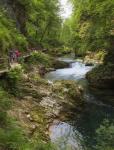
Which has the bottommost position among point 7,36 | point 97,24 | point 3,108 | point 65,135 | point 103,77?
point 65,135

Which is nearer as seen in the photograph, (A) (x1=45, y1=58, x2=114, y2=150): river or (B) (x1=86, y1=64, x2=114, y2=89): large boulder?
(A) (x1=45, y1=58, x2=114, y2=150): river

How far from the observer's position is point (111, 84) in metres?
24.9

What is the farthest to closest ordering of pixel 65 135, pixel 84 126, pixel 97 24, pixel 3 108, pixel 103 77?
pixel 97 24
pixel 103 77
pixel 84 126
pixel 65 135
pixel 3 108

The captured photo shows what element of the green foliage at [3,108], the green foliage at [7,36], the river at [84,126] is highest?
the green foliage at [7,36]

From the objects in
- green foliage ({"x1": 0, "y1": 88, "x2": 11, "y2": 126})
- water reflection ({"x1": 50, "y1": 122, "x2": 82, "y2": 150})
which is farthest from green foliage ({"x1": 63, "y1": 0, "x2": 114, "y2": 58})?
green foliage ({"x1": 0, "y1": 88, "x2": 11, "y2": 126})

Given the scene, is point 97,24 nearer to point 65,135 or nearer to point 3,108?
point 65,135

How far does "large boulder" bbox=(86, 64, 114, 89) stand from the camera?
979 inches

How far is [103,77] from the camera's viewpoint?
25.2 meters

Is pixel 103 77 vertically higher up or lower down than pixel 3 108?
lower down

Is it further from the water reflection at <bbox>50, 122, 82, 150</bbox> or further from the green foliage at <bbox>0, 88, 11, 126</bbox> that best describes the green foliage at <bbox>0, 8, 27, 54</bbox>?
the green foliage at <bbox>0, 88, 11, 126</bbox>

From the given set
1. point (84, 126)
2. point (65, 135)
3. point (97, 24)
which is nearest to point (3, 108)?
point (65, 135)

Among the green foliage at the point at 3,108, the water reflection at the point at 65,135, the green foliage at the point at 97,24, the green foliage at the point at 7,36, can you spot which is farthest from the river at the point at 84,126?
the green foliage at the point at 7,36

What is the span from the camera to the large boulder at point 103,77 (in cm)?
2488

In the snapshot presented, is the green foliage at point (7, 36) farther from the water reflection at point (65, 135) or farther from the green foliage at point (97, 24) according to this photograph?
the water reflection at point (65, 135)
